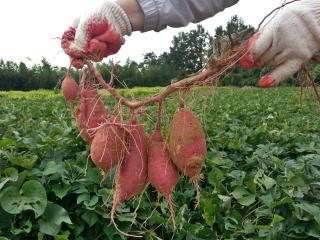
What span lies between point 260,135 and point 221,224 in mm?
2131

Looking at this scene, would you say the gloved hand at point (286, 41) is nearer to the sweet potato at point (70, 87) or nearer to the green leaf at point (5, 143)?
the sweet potato at point (70, 87)

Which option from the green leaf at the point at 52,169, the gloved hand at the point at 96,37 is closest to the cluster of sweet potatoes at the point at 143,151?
the gloved hand at the point at 96,37

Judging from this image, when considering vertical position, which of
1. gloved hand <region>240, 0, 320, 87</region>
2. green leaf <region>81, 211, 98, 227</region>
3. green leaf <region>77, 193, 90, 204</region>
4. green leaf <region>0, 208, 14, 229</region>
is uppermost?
gloved hand <region>240, 0, 320, 87</region>

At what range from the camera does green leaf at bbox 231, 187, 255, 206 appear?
2.79 meters

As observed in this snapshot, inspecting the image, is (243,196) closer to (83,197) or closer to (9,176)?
(83,197)

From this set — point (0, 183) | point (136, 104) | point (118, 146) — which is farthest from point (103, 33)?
point (0, 183)

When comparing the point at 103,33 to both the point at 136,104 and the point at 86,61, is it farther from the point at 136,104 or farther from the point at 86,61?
the point at 136,104

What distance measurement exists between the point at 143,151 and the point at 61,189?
1186 millimetres

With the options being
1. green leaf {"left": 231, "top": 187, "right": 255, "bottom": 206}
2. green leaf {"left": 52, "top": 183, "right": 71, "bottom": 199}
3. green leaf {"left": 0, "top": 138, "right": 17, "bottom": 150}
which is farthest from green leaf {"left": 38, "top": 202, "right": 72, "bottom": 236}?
green leaf {"left": 231, "top": 187, "right": 255, "bottom": 206}

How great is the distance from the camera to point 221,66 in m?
1.62

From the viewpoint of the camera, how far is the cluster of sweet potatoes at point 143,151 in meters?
1.67

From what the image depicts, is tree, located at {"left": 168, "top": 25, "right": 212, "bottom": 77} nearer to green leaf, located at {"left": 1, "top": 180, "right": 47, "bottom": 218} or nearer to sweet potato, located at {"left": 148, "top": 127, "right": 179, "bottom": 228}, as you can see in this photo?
sweet potato, located at {"left": 148, "top": 127, "right": 179, "bottom": 228}

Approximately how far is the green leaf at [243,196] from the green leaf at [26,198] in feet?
3.66

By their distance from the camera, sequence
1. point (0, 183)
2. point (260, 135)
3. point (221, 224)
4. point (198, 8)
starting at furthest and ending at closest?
point (260, 135) < point (221, 224) < point (0, 183) < point (198, 8)
